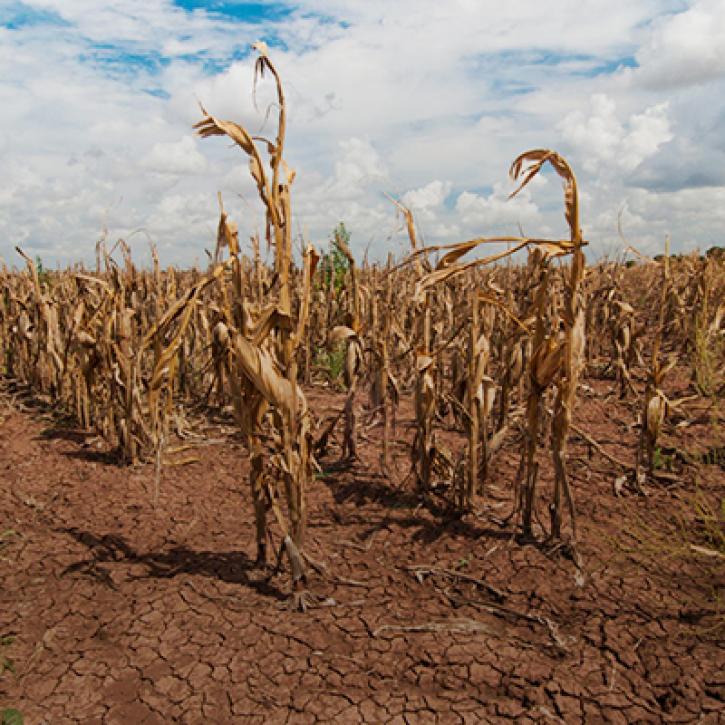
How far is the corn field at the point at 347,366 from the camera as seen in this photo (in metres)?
2.79

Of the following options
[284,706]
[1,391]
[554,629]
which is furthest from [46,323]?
[554,629]

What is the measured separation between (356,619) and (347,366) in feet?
6.31

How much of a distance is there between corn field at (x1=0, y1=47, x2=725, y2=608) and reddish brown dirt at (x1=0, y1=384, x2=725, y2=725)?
203 mm

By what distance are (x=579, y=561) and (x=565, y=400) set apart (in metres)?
0.84

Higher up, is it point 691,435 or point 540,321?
point 540,321

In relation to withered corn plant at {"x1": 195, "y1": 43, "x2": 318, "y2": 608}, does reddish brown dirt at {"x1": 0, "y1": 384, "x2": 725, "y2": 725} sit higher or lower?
lower

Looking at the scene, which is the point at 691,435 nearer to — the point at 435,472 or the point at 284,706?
the point at 435,472

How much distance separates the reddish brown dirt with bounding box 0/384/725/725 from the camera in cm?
240

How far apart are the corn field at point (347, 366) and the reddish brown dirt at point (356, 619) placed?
0.20 meters

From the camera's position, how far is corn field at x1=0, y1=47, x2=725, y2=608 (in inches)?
110

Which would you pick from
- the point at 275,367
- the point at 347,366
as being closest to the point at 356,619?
the point at 275,367

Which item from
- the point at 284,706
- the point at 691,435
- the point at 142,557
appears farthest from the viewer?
the point at 691,435

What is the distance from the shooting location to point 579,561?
10.4 ft

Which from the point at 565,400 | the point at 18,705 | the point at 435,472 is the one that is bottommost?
the point at 18,705
